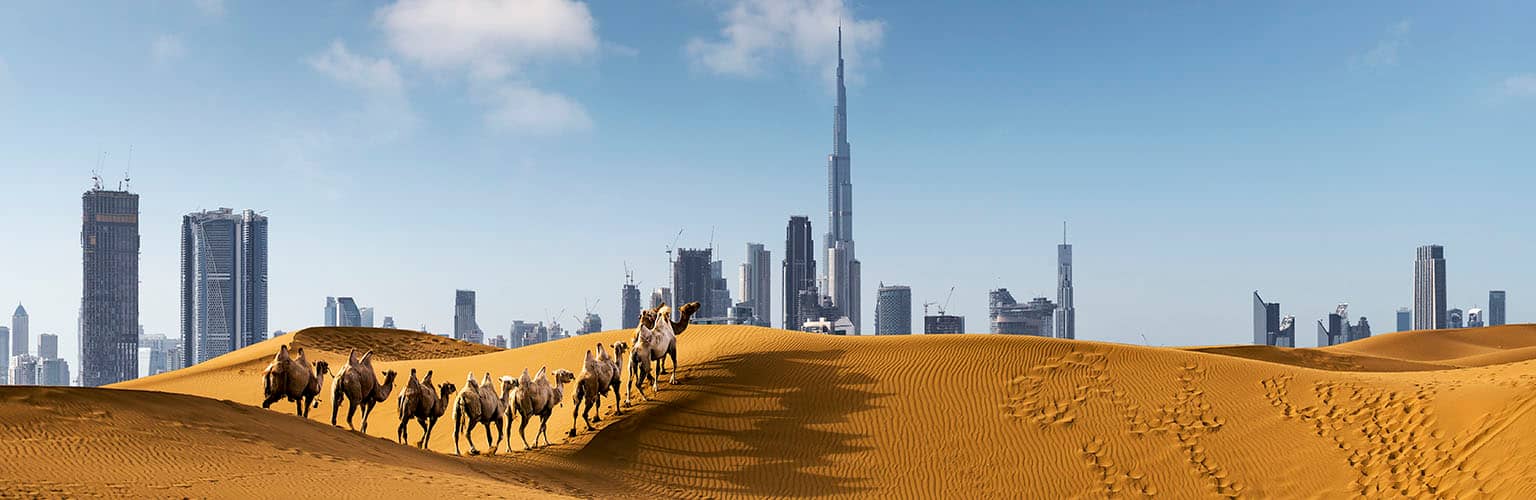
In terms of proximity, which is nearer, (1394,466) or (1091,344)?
(1394,466)

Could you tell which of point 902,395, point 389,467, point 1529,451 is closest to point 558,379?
point 389,467

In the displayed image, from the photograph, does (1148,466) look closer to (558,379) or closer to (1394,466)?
(1394,466)

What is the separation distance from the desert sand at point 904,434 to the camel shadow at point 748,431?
0.19 ft

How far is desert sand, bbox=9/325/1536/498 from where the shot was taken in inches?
531

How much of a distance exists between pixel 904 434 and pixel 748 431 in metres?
3.44

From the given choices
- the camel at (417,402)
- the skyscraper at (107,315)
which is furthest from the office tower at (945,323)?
the camel at (417,402)

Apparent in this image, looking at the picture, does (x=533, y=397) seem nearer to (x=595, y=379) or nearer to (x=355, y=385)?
(x=595, y=379)

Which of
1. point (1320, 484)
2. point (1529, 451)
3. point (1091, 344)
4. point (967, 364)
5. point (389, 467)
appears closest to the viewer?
point (389, 467)

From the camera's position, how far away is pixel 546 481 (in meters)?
16.7

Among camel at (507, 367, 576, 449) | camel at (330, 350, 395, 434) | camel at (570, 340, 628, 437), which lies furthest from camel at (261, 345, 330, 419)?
camel at (570, 340, 628, 437)

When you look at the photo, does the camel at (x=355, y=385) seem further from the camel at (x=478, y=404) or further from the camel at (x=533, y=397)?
the camel at (x=533, y=397)

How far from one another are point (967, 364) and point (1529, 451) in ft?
37.8

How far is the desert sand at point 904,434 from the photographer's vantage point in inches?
531

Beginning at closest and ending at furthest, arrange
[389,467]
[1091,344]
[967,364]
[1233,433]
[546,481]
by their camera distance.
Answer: [389,467] < [546,481] < [1233,433] < [967,364] < [1091,344]
